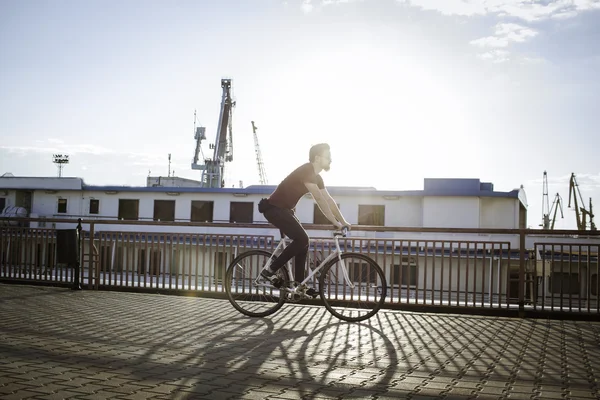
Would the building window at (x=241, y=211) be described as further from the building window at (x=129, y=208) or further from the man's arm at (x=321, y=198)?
the man's arm at (x=321, y=198)

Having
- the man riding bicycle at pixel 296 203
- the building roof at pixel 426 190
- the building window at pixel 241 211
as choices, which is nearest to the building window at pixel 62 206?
the building roof at pixel 426 190

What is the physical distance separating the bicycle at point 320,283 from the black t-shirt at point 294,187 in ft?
1.85

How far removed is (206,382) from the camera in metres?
4.05

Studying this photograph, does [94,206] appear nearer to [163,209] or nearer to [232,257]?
[163,209]

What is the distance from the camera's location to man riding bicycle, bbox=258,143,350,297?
7191mm

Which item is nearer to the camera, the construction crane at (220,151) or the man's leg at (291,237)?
the man's leg at (291,237)

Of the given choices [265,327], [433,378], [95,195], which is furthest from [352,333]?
[95,195]

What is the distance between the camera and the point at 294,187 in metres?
7.27

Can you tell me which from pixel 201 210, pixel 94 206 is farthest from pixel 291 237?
pixel 94 206

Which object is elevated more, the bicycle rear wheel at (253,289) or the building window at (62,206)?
the building window at (62,206)

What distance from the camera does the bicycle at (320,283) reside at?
726 centimetres

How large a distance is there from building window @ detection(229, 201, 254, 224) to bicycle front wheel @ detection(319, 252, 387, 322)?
30.1 m

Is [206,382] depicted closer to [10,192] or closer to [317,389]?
[317,389]

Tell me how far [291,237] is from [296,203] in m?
0.43
